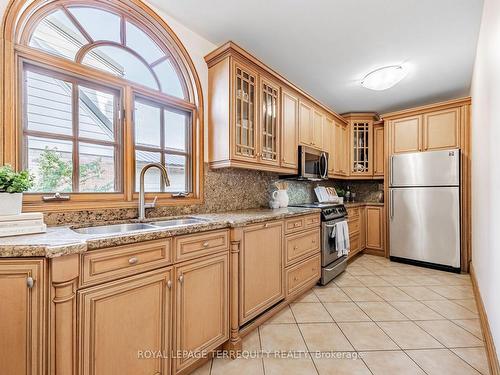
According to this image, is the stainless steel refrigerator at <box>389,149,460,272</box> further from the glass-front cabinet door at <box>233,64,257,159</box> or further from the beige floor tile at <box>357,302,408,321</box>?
the glass-front cabinet door at <box>233,64,257,159</box>

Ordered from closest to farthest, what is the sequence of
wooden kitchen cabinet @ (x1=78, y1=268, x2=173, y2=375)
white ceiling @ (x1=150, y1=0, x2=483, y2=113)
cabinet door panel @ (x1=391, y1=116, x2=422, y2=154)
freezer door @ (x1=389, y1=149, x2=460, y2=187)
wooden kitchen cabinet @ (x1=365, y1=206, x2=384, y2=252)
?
wooden kitchen cabinet @ (x1=78, y1=268, x2=173, y2=375)
white ceiling @ (x1=150, y1=0, x2=483, y2=113)
freezer door @ (x1=389, y1=149, x2=460, y2=187)
cabinet door panel @ (x1=391, y1=116, x2=422, y2=154)
wooden kitchen cabinet @ (x1=365, y1=206, x2=384, y2=252)

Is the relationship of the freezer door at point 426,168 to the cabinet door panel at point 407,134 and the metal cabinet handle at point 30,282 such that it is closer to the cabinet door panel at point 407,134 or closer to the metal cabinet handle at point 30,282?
the cabinet door panel at point 407,134

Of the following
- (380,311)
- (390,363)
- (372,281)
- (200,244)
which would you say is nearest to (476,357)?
(390,363)

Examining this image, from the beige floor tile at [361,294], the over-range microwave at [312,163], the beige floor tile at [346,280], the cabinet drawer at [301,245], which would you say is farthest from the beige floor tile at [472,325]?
the over-range microwave at [312,163]

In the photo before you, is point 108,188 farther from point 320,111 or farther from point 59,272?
point 320,111

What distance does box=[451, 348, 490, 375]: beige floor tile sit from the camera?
155 centimetres

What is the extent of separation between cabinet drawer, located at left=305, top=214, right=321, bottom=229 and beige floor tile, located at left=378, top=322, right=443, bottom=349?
106 cm

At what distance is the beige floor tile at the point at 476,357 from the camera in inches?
61.0

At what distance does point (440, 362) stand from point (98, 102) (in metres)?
2.98

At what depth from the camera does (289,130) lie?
9.59ft

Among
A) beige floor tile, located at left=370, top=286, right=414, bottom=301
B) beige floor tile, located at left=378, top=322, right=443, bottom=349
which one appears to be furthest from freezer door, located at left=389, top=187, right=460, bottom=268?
→ beige floor tile, located at left=378, top=322, right=443, bottom=349

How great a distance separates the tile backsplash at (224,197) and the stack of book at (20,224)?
340mm

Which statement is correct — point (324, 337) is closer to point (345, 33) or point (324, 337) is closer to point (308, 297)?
point (308, 297)

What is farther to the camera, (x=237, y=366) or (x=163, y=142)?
(x=163, y=142)
